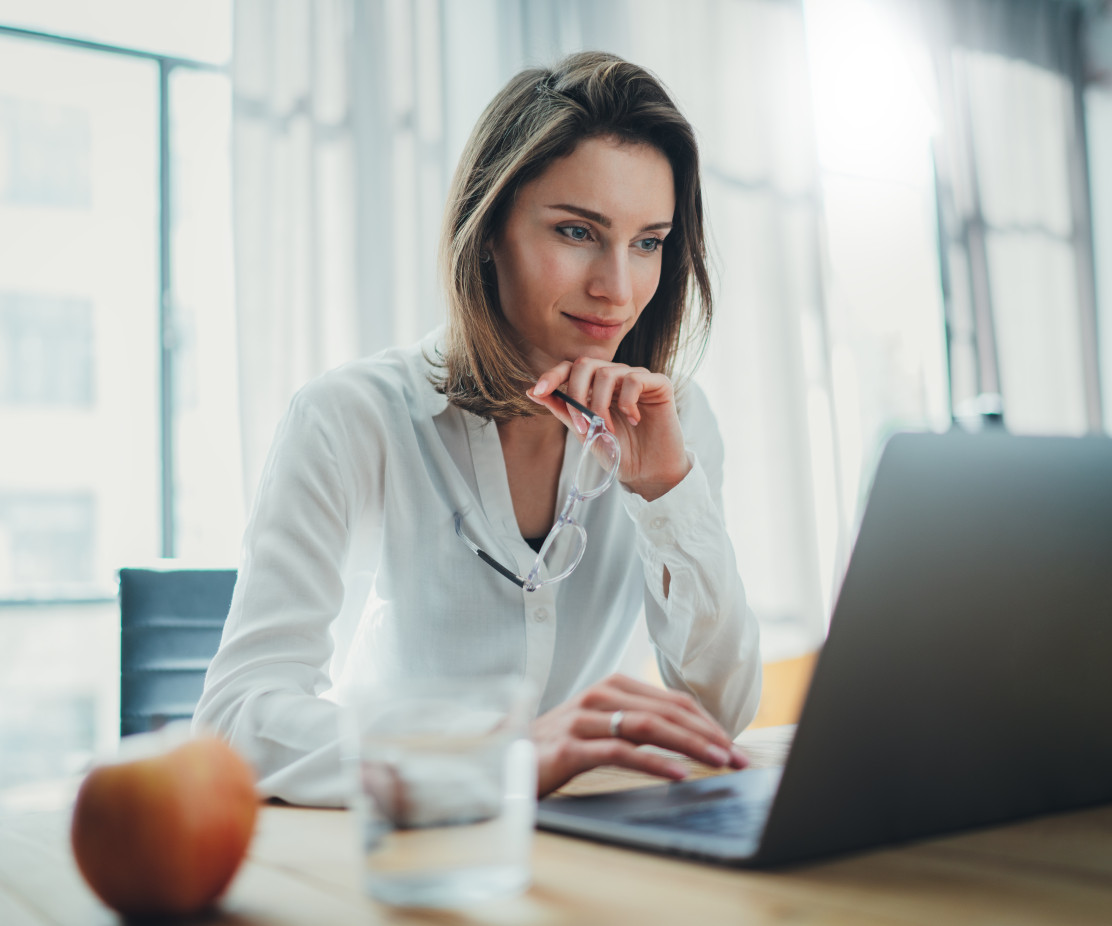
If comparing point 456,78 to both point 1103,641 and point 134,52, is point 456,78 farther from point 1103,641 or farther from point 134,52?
point 1103,641

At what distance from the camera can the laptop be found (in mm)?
498

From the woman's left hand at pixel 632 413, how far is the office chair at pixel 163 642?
1.81 ft

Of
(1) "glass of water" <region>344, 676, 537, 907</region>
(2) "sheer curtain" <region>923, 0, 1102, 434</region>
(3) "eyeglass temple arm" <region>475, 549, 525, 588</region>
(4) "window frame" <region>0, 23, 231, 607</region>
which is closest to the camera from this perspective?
(1) "glass of water" <region>344, 676, 537, 907</region>

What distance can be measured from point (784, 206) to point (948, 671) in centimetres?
380

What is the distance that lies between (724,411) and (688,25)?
143 cm

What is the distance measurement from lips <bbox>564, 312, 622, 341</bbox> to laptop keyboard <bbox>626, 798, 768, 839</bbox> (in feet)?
3.12

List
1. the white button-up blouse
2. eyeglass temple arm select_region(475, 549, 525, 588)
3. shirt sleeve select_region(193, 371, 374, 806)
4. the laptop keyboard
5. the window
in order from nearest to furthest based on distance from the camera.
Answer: the laptop keyboard
shirt sleeve select_region(193, 371, 374, 806)
the white button-up blouse
eyeglass temple arm select_region(475, 549, 525, 588)
the window

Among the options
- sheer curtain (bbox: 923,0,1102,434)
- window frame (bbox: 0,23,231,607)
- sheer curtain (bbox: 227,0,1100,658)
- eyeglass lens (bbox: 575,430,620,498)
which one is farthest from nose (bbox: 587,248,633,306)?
sheer curtain (bbox: 923,0,1102,434)

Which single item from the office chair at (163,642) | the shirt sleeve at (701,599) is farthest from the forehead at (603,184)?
the office chair at (163,642)

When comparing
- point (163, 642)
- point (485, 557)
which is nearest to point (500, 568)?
point (485, 557)

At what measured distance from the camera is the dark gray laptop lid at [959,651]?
0.50 m

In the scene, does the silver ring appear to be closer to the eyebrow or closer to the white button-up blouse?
the white button-up blouse

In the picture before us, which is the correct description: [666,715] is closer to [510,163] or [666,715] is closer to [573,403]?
[573,403]

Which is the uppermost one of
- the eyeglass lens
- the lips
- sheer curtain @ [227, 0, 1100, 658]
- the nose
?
sheer curtain @ [227, 0, 1100, 658]
